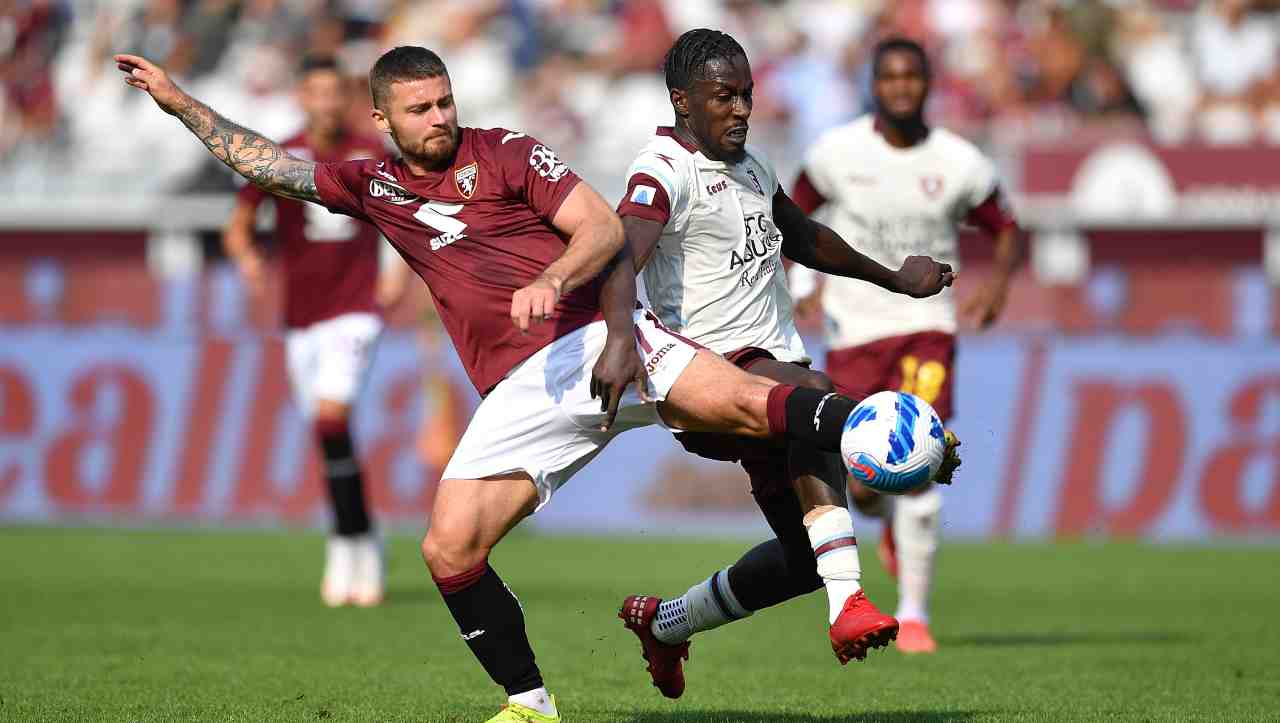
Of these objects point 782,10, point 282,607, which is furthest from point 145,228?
point 282,607

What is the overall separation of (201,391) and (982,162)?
9425mm

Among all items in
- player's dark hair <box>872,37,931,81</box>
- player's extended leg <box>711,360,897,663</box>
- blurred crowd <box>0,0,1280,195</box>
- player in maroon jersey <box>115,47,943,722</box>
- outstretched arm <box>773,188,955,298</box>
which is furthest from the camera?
blurred crowd <box>0,0,1280,195</box>

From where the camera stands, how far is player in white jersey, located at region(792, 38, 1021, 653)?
9.82 metres

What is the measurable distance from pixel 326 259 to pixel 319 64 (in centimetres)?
117

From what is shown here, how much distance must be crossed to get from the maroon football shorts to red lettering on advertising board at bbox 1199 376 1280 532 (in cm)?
660

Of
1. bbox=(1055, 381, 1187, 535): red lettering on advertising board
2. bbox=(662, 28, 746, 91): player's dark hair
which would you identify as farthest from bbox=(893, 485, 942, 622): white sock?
bbox=(1055, 381, 1187, 535): red lettering on advertising board

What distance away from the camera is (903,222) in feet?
32.6

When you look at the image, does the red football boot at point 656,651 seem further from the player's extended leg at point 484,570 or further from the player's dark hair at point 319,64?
the player's dark hair at point 319,64

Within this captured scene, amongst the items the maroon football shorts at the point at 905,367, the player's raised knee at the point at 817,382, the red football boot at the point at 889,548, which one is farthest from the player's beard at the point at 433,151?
the red football boot at the point at 889,548

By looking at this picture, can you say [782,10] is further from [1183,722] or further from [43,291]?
[1183,722]

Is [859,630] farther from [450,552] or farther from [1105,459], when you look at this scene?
[1105,459]

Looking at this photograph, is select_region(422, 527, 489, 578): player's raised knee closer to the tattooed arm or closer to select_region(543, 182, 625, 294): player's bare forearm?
select_region(543, 182, 625, 294): player's bare forearm

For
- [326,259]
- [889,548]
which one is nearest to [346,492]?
[326,259]

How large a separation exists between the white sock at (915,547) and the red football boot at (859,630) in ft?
11.7
